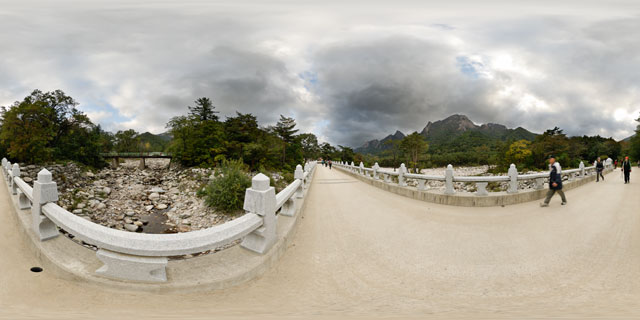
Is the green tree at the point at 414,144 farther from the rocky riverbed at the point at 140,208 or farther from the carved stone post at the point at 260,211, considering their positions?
the carved stone post at the point at 260,211

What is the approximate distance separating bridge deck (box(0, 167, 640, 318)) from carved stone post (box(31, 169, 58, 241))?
1.22 feet

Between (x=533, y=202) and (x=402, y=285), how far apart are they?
23.8ft

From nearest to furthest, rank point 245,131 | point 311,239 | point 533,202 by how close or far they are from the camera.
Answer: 1. point 311,239
2. point 533,202
3. point 245,131

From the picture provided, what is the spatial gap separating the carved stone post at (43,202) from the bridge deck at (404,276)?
37 centimetres

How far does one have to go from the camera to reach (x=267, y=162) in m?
28.6

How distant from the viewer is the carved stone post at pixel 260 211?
3.02 metres

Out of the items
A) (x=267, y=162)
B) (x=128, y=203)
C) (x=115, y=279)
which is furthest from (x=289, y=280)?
(x=267, y=162)

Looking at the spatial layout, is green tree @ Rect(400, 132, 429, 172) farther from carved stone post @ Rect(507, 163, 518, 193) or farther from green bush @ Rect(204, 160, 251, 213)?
green bush @ Rect(204, 160, 251, 213)

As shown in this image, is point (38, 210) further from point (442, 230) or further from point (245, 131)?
point (245, 131)

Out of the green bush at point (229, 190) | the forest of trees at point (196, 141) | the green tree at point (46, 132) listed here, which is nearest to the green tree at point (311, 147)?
the forest of trees at point (196, 141)

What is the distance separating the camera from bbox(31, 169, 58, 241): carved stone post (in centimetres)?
344

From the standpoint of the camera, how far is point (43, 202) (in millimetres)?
3465

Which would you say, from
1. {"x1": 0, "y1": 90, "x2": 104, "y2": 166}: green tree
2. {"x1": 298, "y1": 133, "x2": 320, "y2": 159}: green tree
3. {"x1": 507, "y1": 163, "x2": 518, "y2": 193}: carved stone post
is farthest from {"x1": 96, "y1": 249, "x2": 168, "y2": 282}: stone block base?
{"x1": 298, "y1": 133, "x2": 320, "y2": 159}: green tree

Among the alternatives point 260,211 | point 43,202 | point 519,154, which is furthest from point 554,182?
point 519,154
